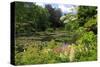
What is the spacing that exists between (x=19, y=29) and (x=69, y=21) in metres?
0.54

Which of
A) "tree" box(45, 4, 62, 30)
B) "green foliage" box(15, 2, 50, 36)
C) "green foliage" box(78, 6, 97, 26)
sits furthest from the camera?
"green foliage" box(78, 6, 97, 26)

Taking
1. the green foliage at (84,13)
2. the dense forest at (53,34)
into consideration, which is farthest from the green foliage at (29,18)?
the green foliage at (84,13)

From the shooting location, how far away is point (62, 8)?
79.7 inches

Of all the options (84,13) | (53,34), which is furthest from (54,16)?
(84,13)

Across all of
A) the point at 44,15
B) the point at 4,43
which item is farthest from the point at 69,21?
the point at 4,43

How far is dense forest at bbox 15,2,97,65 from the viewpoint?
185cm

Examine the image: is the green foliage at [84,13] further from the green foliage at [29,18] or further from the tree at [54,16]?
the green foliage at [29,18]

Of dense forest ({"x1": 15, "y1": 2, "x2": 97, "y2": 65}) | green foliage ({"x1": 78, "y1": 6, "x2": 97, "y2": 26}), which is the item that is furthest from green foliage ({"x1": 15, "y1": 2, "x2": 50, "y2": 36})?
green foliage ({"x1": 78, "y1": 6, "x2": 97, "y2": 26})

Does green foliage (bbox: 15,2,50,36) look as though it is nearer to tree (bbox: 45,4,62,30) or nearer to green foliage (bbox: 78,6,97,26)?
tree (bbox: 45,4,62,30)

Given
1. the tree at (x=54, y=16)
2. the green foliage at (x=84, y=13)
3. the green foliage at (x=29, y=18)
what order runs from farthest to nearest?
1. the green foliage at (x=84, y=13)
2. the tree at (x=54, y=16)
3. the green foliage at (x=29, y=18)

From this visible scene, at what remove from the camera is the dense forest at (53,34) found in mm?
1854

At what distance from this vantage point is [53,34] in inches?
78.1

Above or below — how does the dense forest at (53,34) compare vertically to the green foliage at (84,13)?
below

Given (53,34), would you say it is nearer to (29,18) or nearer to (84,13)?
(29,18)
